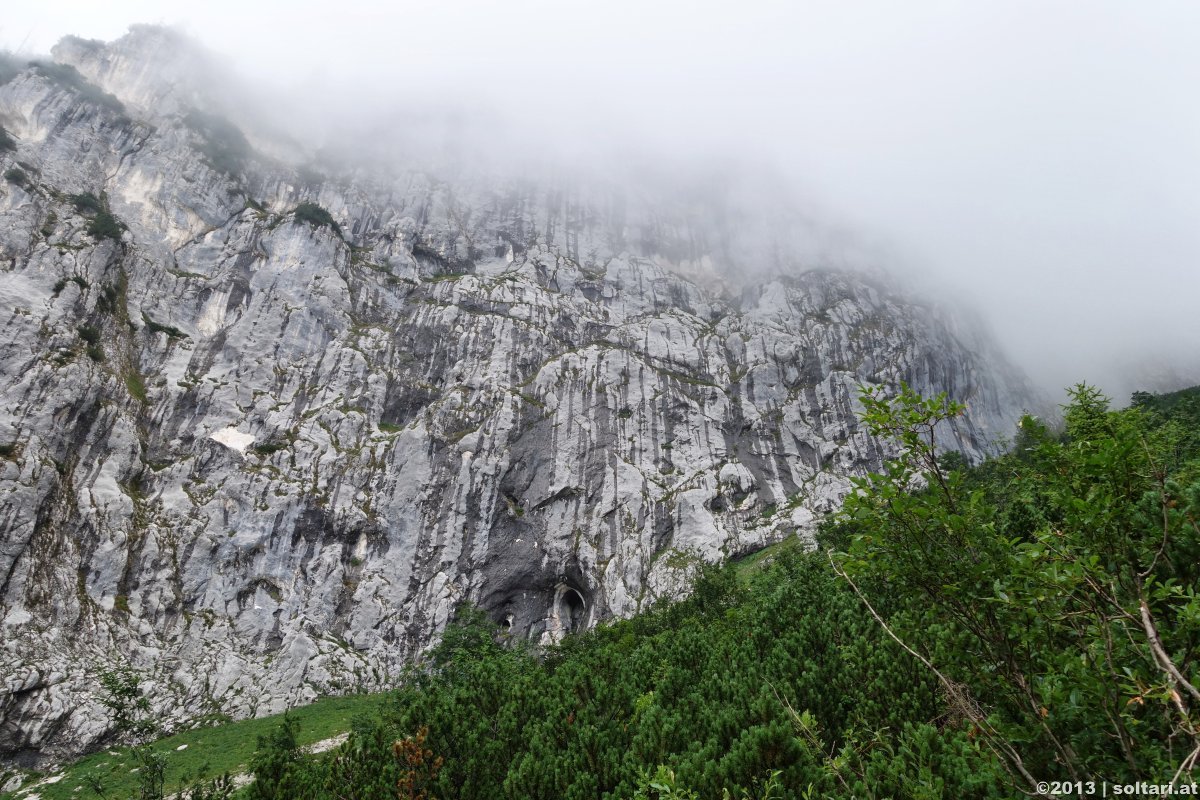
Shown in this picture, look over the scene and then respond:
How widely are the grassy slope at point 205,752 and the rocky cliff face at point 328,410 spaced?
3446mm

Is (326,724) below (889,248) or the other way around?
below

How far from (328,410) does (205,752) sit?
3902 centimetres

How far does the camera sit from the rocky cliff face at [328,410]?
46.8 m

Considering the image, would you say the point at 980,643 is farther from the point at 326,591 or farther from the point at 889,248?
the point at 889,248

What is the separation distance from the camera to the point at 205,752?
34.7 m

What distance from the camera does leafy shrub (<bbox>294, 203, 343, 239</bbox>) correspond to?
82875 millimetres

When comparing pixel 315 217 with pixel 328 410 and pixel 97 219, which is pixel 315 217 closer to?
pixel 97 219

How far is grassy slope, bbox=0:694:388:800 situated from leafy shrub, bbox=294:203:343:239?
6715 cm

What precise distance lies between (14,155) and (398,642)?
76.2 m

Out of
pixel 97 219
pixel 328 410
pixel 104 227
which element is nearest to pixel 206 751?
pixel 328 410

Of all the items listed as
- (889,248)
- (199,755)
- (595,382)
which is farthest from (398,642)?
(889,248)

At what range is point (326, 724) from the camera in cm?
3881

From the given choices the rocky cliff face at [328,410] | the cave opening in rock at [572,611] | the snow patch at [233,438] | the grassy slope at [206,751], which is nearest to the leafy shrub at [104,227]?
the rocky cliff face at [328,410]

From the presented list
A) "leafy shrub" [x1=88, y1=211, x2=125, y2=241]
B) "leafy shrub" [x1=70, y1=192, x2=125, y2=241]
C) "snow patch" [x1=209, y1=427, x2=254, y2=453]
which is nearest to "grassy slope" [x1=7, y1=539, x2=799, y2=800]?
"snow patch" [x1=209, y1=427, x2=254, y2=453]
